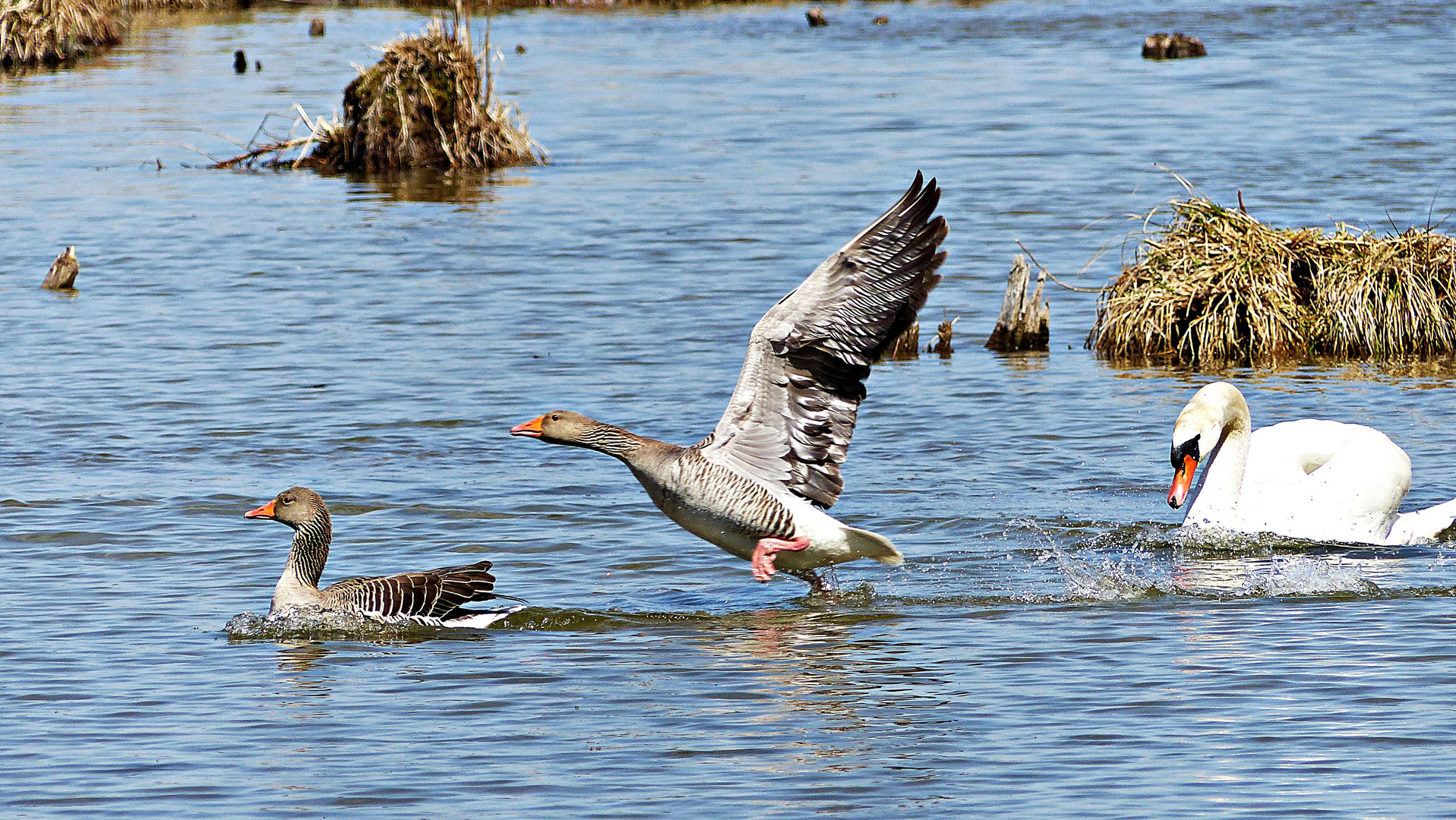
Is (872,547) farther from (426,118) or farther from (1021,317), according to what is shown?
(426,118)

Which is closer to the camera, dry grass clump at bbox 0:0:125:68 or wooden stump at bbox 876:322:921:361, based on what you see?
wooden stump at bbox 876:322:921:361

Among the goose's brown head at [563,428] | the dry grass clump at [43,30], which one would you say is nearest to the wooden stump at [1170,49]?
the dry grass clump at [43,30]

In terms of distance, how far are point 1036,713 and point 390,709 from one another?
8.23 ft

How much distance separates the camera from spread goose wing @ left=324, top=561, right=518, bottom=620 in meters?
8.41

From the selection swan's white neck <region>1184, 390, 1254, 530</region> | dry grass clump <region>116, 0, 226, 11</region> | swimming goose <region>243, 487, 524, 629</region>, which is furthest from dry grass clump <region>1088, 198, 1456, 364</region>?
dry grass clump <region>116, 0, 226, 11</region>

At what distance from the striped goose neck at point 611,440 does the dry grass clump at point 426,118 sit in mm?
17625

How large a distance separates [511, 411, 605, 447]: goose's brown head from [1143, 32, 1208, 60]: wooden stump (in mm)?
35743

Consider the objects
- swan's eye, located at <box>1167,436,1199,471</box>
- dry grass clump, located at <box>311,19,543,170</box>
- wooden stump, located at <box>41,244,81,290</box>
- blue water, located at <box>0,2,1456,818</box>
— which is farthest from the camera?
dry grass clump, located at <box>311,19,543,170</box>

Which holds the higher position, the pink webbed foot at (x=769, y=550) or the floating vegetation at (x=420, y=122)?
the floating vegetation at (x=420, y=122)

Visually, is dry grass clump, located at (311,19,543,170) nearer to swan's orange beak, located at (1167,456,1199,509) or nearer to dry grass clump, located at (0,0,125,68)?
dry grass clump, located at (0,0,125,68)

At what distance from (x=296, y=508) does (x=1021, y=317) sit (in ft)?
26.7

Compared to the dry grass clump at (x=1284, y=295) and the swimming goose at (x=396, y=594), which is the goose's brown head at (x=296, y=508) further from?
the dry grass clump at (x=1284, y=295)

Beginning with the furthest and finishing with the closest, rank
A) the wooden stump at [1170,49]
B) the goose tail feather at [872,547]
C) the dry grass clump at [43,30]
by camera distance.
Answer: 1. the wooden stump at [1170,49]
2. the dry grass clump at [43,30]
3. the goose tail feather at [872,547]

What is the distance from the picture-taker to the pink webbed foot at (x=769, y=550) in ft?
29.0
